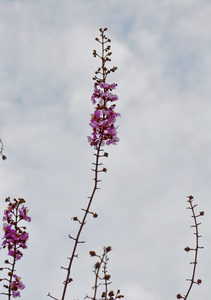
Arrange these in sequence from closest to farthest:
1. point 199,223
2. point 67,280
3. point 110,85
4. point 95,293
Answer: point 95,293, point 67,280, point 199,223, point 110,85

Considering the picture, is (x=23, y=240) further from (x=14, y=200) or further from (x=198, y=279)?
(x=198, y=279)

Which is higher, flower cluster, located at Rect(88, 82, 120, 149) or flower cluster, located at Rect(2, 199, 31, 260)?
flower cluster, located at Rect(88, 82, 120, 149)

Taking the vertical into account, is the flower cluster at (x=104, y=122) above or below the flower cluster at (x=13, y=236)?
above

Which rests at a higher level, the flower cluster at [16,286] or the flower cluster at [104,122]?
the flower cluster at [104,122]

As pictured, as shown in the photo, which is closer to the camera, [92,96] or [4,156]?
[92,96]

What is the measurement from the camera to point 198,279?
519cm

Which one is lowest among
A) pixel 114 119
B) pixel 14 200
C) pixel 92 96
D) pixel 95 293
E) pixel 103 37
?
pixel 95 293

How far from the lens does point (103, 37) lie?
6.45 m

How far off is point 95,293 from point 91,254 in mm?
402

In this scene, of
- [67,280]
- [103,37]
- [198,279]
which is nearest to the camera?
[67,280]

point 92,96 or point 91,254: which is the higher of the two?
point 92,96

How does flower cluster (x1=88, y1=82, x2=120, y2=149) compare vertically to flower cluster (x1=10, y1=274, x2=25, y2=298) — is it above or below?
above

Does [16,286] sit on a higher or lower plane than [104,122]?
lower

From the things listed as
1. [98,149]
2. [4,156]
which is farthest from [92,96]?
[4,156]
